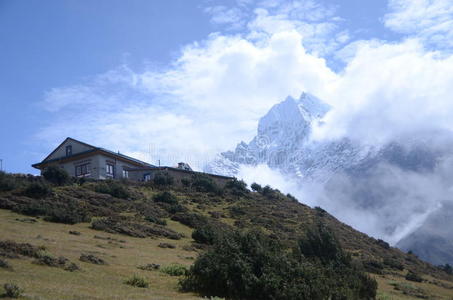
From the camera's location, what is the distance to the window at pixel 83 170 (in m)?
59.8

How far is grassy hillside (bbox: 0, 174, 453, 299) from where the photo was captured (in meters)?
16.2

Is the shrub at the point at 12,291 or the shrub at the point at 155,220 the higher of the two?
the shrub at the point at 155,220

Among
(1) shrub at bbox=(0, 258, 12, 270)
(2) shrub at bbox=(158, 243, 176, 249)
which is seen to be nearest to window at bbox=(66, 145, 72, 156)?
(2) shrub at bbox=(158, 243, 176, 249)

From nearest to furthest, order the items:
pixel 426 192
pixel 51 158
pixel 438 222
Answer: pixel 51 158, pixel 438 222, pixel 426 192

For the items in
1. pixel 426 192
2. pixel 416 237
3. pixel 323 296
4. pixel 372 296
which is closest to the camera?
pixel 323 296

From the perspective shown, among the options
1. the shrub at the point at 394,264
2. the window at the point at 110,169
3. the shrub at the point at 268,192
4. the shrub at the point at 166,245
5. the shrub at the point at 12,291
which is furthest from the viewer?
the shrub at the point at 268,192

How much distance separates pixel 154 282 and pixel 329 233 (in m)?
12.3

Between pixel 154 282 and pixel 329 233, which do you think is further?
pixel 329 233

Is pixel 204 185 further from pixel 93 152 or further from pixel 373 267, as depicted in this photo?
pixel 373 267

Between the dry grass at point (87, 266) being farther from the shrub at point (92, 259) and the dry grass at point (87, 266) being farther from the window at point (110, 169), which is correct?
the window at point (110, 169)

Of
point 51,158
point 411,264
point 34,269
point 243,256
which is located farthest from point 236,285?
point 51,158

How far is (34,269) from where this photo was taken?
54.4 feet

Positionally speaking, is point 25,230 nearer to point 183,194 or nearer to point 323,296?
point 323,296

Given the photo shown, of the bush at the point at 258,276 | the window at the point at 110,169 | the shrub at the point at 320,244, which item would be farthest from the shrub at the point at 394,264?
the window at the point at 110,169
